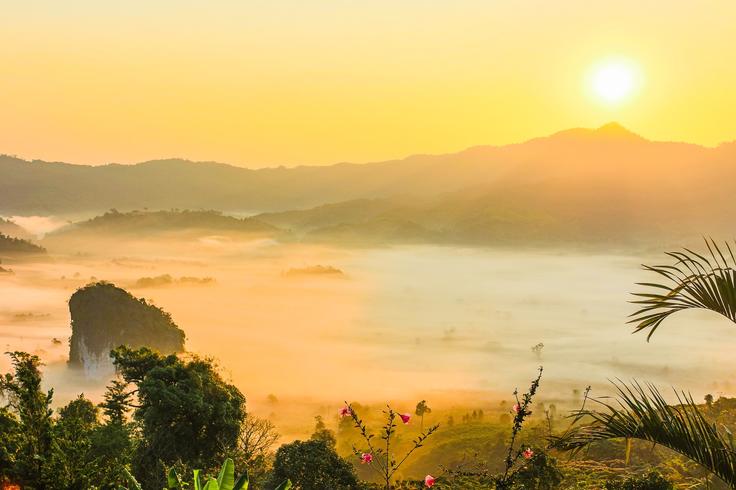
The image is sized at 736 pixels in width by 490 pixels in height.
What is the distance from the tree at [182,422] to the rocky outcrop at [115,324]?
127238mm

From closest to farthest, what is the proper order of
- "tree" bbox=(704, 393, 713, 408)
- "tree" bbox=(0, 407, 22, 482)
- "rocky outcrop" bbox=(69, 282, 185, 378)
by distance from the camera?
"tree" bbox=(0, 407, 22, 482) < "tree" bbox=(704, 393, 713, 408) < "rocky outcrop" bbox=(69, 282, 185, 378)

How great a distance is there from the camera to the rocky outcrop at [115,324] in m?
172

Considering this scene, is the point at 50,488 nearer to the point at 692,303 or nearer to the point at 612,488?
the point at 692,303

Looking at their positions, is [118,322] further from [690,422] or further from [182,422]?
[690,422]

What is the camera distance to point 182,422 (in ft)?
141

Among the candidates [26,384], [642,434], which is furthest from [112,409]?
[642,434]

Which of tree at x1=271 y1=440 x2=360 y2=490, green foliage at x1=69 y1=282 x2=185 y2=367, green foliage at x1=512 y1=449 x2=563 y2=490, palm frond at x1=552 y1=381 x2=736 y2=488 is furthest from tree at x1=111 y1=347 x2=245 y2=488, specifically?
green foliage at x1=69 y1=282 x2=185 y2=367

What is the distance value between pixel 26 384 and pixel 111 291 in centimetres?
17933

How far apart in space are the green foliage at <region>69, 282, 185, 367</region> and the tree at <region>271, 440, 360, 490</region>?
13497 cm

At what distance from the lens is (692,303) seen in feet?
31.0

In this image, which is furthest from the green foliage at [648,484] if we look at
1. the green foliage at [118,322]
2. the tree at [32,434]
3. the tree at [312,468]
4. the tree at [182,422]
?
the green foliage at [118,322]

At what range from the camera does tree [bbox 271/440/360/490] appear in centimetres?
3738

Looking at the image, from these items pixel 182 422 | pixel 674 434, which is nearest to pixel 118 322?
pixel 182 422

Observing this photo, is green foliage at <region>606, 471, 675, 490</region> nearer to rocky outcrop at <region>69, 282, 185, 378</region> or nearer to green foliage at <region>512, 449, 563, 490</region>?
green foliage at <region>512, 449, 563, 490</region>
